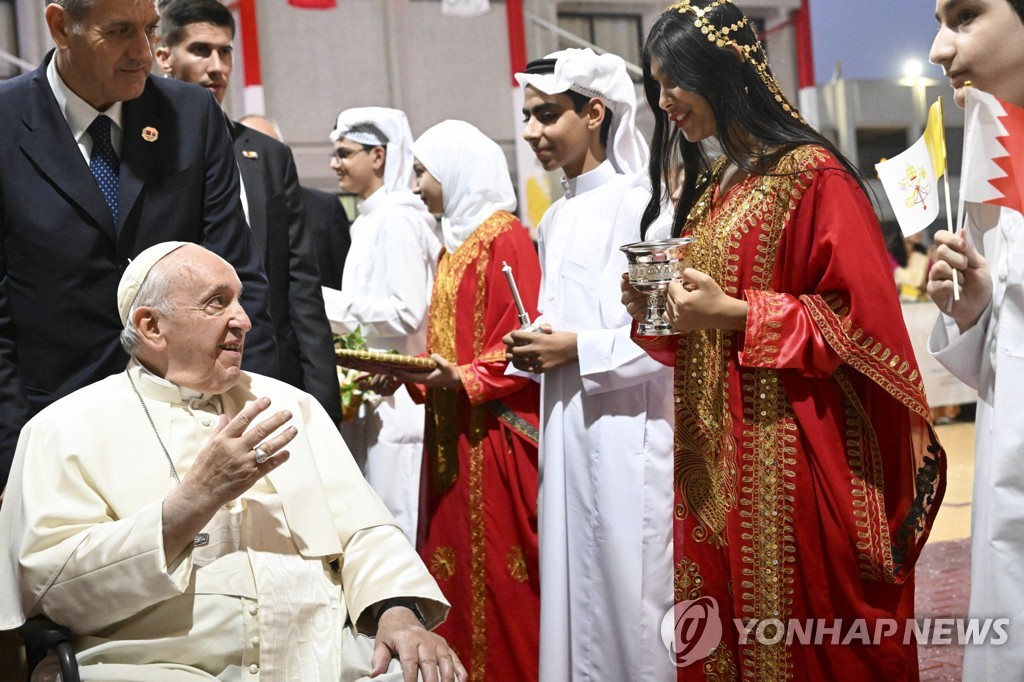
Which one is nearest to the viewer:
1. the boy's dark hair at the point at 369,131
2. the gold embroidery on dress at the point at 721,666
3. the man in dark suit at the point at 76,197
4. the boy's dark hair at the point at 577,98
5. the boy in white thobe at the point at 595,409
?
the gold embroidery on dress at the point at 721,666

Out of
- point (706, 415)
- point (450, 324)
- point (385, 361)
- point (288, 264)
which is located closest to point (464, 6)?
point (450, 324)

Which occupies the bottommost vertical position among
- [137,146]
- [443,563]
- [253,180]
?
[443,563]

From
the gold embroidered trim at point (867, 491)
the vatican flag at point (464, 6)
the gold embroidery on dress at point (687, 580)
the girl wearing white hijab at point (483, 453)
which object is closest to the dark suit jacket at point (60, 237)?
the girl wearing white hijab at point (483, 453)

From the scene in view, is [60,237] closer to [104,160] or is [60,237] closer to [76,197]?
[76,197]

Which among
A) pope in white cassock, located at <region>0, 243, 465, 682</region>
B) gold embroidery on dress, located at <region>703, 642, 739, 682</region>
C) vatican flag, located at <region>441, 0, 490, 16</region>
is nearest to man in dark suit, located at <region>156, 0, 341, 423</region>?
pope in white cassock, located at <region>0, 243, 465, 682</region>

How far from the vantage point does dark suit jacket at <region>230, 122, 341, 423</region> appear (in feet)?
12.6

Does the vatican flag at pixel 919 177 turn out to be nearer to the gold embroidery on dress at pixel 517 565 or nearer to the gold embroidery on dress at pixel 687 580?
the gold embroidery on dress at pixel 687 580

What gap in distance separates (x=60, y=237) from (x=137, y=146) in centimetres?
33

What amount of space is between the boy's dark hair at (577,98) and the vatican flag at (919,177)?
4.96 ft

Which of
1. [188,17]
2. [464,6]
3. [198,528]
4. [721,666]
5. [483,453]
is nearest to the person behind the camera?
[198,528]

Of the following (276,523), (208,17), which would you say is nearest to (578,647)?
(276,523)

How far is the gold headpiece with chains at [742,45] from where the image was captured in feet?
8.57

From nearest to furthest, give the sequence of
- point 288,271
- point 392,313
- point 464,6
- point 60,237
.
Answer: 1. point 60,237
2. point 288,271
3. point 392,313
4. point 464,6

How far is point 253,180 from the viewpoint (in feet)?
12.7
